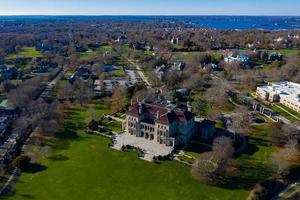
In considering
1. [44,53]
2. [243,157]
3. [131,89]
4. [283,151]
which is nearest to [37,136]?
[131,89]

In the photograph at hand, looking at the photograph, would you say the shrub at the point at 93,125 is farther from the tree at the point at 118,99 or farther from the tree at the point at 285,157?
the tree at the point at 285,157

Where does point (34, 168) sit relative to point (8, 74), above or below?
below

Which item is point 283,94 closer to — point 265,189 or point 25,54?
point 265,189

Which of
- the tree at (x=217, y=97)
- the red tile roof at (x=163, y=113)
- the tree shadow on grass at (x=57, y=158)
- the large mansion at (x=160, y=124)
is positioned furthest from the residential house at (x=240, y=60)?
the tree shadow on grass at (x=57, y=158)

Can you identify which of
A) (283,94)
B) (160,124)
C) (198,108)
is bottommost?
(198,108)

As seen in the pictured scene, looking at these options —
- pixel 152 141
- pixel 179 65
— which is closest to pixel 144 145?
pixel 152 141

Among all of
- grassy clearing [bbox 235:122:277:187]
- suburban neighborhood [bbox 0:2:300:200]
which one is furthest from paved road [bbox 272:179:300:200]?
grassy clearing [bbox 235:122:277:187]

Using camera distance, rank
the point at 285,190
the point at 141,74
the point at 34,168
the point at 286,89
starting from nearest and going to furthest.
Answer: the point at 285,190
the point at 34,168
the point at 286,89
the point at 141,74

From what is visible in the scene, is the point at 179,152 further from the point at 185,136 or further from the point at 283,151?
the point at 283,151
